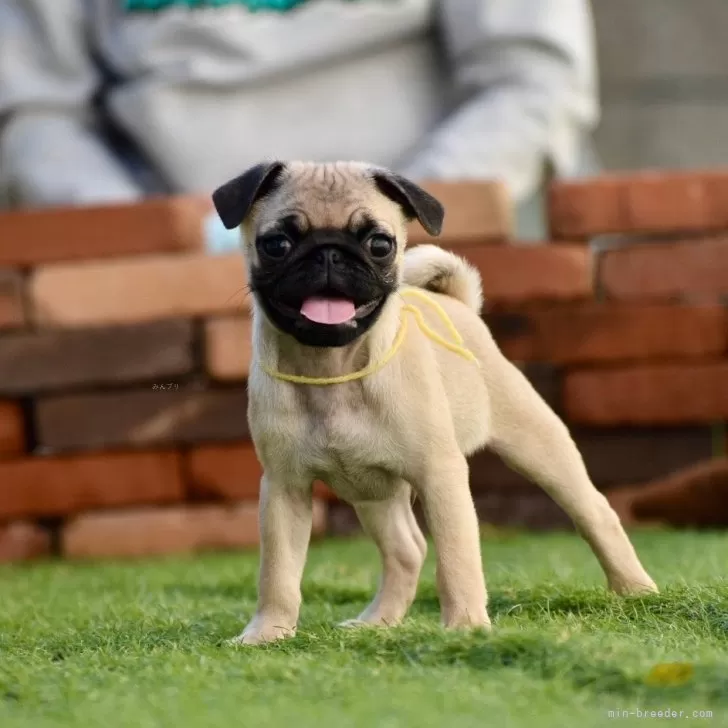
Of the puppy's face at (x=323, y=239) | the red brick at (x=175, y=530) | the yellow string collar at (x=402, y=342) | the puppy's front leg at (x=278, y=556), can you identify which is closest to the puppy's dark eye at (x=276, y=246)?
the puppy's face at (x=323, y=239)

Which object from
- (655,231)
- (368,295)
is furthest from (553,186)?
(368,295)

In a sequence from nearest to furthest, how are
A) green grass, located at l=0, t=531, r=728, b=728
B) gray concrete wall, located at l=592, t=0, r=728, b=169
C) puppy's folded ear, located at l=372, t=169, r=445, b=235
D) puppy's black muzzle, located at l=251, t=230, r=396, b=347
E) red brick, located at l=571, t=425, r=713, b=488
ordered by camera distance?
green grass, located at l=0, t=531, r=728, b=728
puppy's black muzzle, located at l=251, t=230, r=396, b=347
puppy's folded ear, located at l=372, t=169, r=445, b=235
red brick, located at l=571, t=425, r=713, b=488
gray concrete wall, located at l=592, t=0, r=728, b=169

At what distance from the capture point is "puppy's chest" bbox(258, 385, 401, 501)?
1.76 metres

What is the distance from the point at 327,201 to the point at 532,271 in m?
1.56

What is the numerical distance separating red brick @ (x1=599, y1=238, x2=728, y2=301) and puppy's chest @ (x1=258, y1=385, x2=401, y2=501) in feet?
5.34

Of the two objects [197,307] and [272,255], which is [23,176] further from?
[272,255]

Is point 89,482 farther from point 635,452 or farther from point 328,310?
point 328,310

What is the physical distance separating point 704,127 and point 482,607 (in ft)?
9.12

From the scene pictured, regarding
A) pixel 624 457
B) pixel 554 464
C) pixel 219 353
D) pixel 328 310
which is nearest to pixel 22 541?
pixel 219 353

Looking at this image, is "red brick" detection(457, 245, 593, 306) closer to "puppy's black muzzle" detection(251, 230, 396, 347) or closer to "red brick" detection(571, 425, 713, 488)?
"red brick" detection(571, 425, 713, 488)

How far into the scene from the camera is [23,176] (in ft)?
11.9

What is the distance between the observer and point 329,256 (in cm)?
170

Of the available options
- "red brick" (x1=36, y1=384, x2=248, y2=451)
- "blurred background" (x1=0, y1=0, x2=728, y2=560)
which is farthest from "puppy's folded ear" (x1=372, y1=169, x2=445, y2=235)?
"red brick" (x1=36, y1=384, x2=248, y2=451)

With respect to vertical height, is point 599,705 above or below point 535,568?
above
